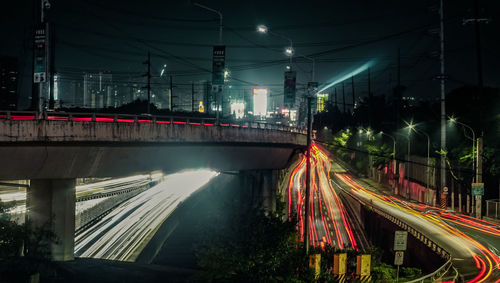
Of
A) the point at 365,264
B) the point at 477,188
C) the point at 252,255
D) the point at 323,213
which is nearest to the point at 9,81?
the point at 323,213

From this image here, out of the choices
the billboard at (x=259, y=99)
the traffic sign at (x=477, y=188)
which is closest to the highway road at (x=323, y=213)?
the traffic sign at (x=477, y=188)

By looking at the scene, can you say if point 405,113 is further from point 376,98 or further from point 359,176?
point 376,98

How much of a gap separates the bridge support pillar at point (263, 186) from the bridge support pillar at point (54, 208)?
1881 cm

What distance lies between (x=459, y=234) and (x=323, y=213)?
23.5 m

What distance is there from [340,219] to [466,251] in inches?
1016

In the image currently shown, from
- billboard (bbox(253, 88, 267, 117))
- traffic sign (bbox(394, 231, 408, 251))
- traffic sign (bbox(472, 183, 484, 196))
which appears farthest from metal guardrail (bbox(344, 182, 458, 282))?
billboard (bbox(253, 88, 267, 117))

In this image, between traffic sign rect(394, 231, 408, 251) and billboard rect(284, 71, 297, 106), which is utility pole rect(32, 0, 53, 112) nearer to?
billboard rect(284, 71, 297, 106)

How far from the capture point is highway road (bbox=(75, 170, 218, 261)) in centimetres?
3578

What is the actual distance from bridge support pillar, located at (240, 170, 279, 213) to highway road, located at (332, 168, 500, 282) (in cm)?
1408

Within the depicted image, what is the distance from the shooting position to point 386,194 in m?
68.1

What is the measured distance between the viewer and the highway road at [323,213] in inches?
1884

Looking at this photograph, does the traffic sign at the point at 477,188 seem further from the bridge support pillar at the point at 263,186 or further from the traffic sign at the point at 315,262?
the traffic sign at the point at 315,262

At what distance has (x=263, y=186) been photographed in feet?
134

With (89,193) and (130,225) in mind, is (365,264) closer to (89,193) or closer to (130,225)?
(130,225)
